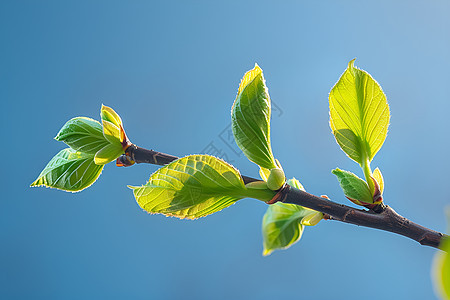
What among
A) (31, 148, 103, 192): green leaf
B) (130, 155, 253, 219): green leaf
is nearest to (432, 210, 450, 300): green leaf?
(130, 155, 253, 219): green leaf

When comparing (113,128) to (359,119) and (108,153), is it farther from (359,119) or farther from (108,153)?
(359,119)

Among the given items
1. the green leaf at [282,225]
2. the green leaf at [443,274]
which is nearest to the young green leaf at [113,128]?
the green leaf at [282,225]

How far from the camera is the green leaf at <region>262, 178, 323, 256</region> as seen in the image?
273 millimetres

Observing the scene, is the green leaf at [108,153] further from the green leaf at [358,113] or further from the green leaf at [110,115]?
the green leaf at [358,113]

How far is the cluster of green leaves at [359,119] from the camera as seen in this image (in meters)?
0.25

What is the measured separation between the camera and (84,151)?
28 cm

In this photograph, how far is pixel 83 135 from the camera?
277mm

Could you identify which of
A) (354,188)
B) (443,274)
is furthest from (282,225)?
(443,274)

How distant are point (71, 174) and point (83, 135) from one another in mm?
34

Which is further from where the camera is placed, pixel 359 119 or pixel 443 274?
pixel 359 119

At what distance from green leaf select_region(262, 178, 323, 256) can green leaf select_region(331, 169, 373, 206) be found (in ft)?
0.11

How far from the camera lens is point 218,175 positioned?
22cm

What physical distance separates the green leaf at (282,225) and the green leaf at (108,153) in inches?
4.3

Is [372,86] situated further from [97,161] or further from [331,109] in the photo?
[97,161]
